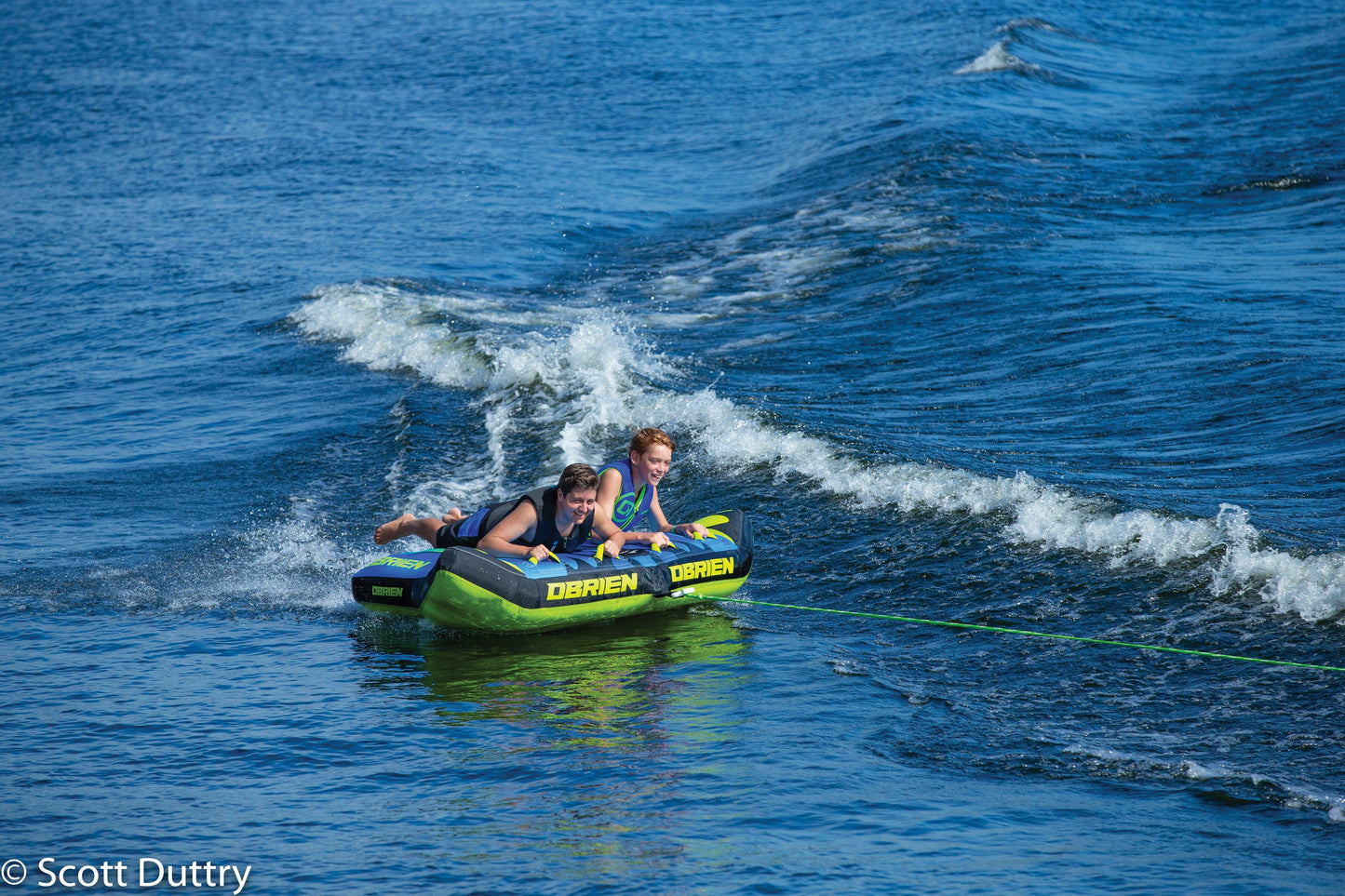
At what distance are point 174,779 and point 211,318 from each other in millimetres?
13523

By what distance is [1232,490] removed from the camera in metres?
10.0

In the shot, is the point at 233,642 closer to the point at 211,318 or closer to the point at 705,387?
the point at 705,387

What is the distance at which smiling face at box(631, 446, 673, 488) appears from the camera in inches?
355

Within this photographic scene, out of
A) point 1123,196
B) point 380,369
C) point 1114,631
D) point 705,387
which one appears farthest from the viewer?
point 1123,196

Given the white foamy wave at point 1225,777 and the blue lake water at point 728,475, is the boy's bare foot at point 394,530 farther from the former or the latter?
the white foamy wave at point 1225,777

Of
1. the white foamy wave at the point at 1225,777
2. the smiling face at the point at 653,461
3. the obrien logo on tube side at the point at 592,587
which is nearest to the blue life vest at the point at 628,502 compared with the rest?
the smiling face at the point at 653,461

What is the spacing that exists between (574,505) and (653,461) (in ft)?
2.26

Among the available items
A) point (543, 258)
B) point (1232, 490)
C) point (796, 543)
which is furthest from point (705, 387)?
point (543, 258)

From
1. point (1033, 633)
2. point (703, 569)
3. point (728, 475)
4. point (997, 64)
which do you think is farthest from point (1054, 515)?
point (997, 64)

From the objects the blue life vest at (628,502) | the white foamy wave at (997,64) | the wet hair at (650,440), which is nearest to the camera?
the wet hair at (650,440)

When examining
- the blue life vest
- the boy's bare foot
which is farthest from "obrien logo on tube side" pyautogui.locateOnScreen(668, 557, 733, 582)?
the boy's bare foot

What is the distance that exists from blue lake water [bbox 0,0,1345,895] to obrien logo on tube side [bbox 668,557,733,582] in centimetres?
36

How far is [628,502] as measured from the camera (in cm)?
947

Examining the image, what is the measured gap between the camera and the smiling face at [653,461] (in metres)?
9.02
